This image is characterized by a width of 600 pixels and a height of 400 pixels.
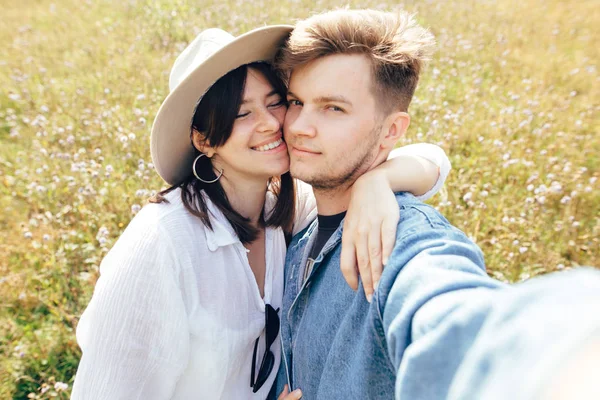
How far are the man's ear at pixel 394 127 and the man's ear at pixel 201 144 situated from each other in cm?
87

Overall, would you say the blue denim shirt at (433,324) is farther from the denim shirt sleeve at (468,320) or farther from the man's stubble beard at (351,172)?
the man's stubble beard at (351,172)

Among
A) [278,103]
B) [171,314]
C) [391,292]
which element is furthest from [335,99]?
[171,314]

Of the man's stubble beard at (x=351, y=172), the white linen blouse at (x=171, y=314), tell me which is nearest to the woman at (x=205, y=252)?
the white linen blouse at (x=171, y=314)

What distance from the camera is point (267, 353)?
7.27ft

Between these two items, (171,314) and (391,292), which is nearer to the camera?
(391,292)

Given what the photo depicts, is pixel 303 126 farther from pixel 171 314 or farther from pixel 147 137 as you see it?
pixel 147 137

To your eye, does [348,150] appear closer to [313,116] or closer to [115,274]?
[313,116]

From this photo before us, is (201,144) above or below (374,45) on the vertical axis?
below

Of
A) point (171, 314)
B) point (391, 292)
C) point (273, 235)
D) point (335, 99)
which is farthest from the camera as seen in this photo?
point (273, 235)

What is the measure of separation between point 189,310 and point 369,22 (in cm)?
150

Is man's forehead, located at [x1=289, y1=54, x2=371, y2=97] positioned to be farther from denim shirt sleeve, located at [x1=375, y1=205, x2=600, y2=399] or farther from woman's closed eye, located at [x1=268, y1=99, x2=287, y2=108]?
denim shirt sleeve, located at [x1=375, y1=205, x2=600, y2=399]

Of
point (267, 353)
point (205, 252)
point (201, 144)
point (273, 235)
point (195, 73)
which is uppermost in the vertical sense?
point (195, 73)

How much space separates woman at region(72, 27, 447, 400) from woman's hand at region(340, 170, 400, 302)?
0.20 feet

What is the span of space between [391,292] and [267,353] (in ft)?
4.21
